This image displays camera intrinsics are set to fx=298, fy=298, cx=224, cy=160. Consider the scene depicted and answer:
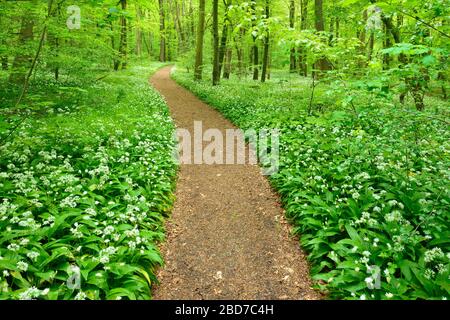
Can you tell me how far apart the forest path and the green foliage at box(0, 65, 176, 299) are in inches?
16.9

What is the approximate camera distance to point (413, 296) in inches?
161

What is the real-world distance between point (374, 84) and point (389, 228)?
253 centimetres

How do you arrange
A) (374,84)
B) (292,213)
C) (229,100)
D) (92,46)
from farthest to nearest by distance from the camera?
(229,100) < (92,46) < (292,213) < (374,84)

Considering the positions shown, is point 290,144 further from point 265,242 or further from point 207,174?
point 265,242

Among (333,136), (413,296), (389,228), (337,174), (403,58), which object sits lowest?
(413,296)

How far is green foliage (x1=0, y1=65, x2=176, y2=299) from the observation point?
4.25 m

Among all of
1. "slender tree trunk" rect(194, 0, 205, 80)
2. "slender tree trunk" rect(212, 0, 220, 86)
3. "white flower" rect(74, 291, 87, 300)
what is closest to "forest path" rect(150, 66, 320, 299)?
"white flower" rect(74, 291, 87, 300)

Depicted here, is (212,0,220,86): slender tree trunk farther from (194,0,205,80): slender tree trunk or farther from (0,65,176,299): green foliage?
(0,65,176,299): green foliage

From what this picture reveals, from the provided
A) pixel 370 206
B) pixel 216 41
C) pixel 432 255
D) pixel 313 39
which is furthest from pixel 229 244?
pixel 216 41

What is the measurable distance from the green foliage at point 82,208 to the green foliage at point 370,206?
3032 mm

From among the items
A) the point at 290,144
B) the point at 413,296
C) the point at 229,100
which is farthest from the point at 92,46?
the point at 413,296

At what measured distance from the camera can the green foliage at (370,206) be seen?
4414mm
